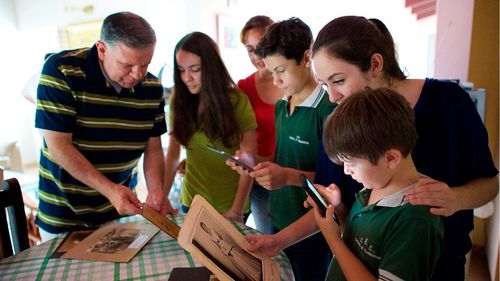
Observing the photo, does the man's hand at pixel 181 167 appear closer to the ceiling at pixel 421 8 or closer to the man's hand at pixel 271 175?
the man's hand at pixel 271 175

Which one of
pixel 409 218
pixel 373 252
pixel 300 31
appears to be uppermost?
pixel 300 31

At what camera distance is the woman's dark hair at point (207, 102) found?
1.67 metres

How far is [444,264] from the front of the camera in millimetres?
963

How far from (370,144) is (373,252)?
9.8 inches

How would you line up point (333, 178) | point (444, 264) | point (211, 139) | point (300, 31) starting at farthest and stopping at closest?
point (211, 139) < point (300, 31) < point (333, 178) < point (444, 264)

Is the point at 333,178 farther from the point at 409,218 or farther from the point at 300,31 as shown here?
the point at 300,31

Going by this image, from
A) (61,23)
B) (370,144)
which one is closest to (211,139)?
(370,144)

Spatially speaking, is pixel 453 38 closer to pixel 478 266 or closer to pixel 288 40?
pixel 478 266

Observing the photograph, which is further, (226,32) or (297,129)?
(226,32)

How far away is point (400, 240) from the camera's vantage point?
746mm

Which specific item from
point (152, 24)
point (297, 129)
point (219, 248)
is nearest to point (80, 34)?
point (152, 24)

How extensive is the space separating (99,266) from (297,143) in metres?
0.77

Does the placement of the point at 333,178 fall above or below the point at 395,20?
below

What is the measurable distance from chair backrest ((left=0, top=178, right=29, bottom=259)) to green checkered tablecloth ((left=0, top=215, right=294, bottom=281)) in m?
0.14
